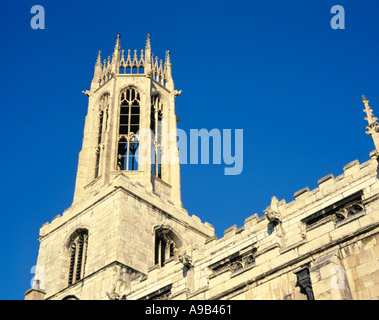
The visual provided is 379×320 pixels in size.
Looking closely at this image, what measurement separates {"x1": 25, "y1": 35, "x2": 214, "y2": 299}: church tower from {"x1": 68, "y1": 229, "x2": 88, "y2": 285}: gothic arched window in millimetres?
60

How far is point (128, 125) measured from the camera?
133 feet

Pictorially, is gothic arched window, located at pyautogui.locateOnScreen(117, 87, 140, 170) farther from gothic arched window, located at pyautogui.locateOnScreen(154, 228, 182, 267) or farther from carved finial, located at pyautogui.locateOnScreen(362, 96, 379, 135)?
carved finial, located at pyautogui.locateOnScreen(362, 96, 379, 135)

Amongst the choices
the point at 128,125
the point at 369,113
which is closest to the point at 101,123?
the point at 128,125

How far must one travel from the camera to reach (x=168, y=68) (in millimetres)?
46531

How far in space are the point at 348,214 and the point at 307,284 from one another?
3185 mm

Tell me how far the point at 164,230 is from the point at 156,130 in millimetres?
8760

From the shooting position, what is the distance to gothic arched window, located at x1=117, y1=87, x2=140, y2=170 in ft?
132

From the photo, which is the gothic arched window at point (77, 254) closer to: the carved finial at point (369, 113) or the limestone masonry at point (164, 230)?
the limestone masonry at point (164, 230)

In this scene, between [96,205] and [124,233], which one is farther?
[96,205]

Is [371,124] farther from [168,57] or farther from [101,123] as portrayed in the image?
[168,57]

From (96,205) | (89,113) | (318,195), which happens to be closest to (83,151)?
(89,113)

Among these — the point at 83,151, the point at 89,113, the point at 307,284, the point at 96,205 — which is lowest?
the point at 307,284
